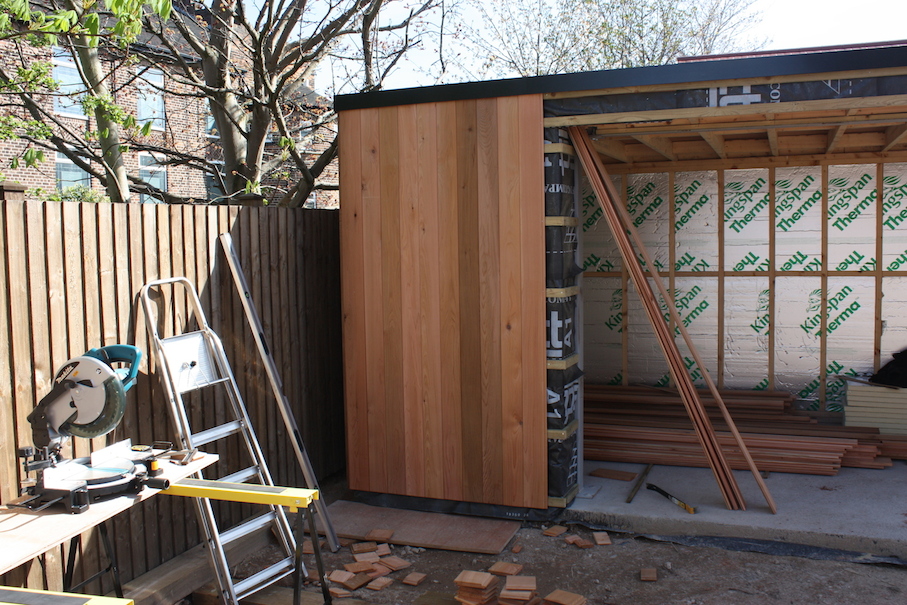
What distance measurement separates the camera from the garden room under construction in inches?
189

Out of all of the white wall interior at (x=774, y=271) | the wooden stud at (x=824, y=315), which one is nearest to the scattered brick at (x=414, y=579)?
the white wall interior at (x=774, y=271)

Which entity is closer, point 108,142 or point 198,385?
point 198,385

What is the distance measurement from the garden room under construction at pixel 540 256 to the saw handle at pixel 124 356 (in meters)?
2.28

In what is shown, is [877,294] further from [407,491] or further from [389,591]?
[389,591]

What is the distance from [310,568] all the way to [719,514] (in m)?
2.79

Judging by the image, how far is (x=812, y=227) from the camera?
739 centimetres

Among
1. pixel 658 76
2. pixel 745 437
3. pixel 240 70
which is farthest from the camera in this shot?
pixel 240 70

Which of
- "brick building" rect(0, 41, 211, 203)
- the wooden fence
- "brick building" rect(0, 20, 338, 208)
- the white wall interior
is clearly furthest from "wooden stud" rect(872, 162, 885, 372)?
"brick building" rect(0, 41, 211, 203)

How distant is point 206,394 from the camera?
4801mm

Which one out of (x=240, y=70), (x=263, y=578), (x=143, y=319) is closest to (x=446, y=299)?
→ (x=143, y=319)

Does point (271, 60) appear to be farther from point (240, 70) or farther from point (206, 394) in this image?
point (206, 394)

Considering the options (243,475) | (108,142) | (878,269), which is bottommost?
(243,475)

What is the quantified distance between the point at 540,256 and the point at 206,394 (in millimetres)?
2395

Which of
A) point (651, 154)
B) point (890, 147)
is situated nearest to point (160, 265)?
point (651, 154)
